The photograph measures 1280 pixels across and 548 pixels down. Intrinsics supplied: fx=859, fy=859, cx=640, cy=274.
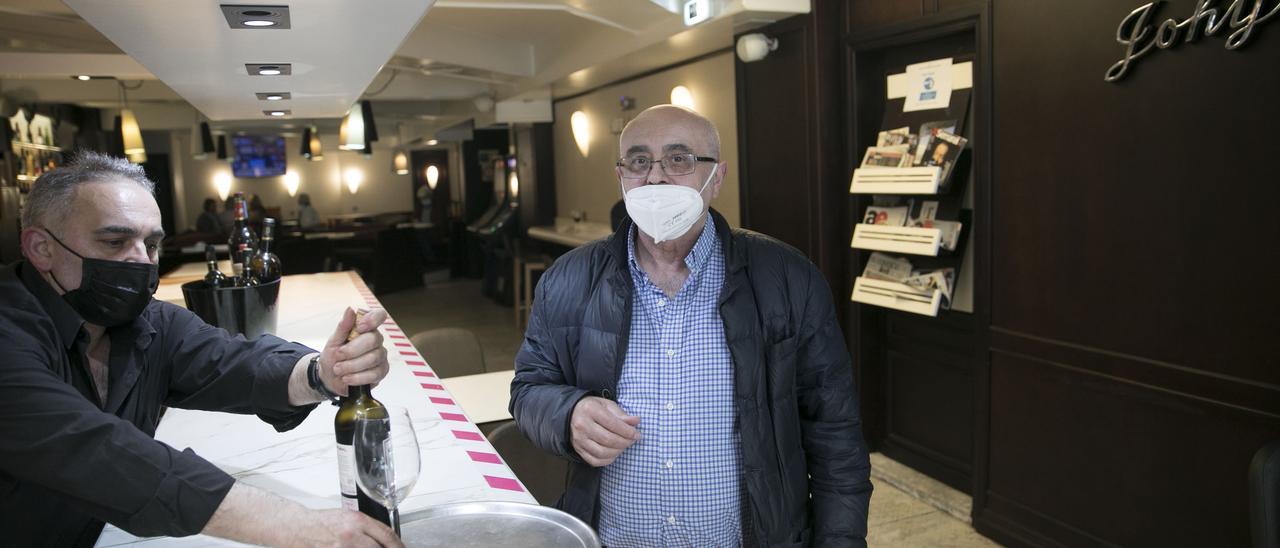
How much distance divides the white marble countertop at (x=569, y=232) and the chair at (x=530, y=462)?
5.11 metres

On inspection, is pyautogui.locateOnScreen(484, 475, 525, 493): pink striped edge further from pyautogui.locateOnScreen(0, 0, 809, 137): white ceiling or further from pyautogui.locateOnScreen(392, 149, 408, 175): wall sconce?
pyautogui.locateOnScreen(392, 149, 408, 175): wall sconce

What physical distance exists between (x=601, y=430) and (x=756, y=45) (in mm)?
3515

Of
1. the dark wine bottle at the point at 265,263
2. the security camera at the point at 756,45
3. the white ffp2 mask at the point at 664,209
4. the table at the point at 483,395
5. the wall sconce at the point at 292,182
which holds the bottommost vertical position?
the table at the point at 483,395

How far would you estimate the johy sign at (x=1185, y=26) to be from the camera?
2.54 m

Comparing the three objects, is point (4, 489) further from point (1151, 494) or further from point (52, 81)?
point (52, 81)

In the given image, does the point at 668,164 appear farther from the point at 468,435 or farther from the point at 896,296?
the point at 896,296

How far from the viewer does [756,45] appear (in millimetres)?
4750

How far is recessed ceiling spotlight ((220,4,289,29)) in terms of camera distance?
167 cm

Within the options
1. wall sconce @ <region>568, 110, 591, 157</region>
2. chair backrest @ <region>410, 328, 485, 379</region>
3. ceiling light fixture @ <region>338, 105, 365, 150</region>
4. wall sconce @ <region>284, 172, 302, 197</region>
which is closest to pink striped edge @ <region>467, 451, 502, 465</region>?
chair backrest @ <region>410, 328, 485, 379</region>

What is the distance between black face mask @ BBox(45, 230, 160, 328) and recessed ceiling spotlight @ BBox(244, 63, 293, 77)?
36.8 inches

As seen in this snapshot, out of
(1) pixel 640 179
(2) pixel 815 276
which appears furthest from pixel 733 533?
(1) pixel 640 179

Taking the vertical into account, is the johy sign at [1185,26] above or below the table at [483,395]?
above

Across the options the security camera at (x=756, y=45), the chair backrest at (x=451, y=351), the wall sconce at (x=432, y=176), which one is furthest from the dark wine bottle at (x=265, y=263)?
the wall sconce at (x=432, y=176)

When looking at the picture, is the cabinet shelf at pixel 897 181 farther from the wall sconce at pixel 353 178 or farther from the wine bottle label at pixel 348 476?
the wall sconce at pixel 353 178
